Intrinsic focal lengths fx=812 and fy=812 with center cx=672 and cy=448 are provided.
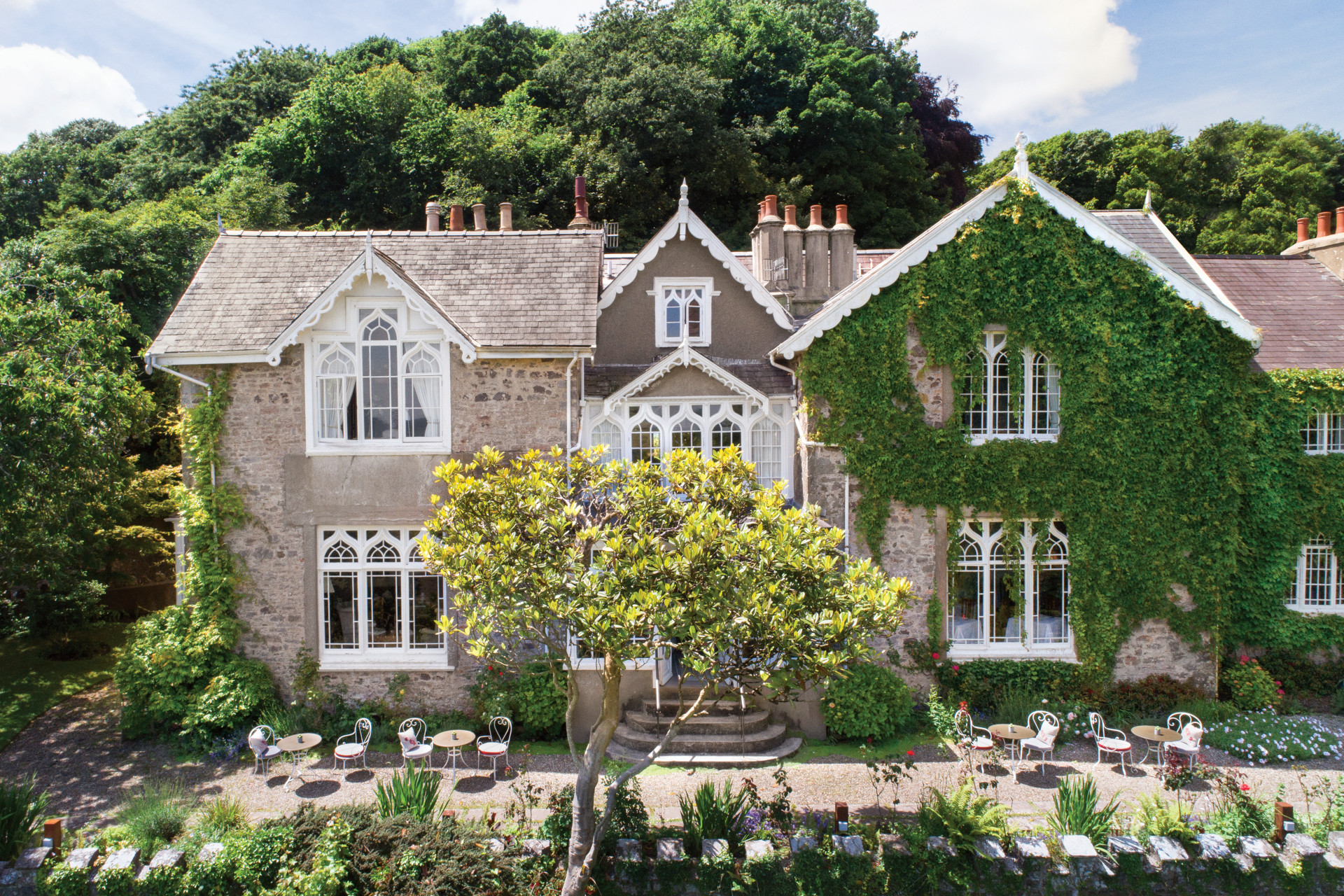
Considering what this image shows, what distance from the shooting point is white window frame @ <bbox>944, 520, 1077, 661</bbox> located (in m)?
15.9

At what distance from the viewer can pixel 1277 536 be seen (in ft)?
54.3

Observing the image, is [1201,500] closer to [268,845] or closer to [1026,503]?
[1026,503]

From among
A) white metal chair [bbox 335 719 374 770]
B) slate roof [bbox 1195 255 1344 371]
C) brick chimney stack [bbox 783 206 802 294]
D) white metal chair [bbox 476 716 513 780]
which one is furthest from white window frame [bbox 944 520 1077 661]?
A: white metal chair [bbox 335 719 374 770]

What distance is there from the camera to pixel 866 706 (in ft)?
48.6

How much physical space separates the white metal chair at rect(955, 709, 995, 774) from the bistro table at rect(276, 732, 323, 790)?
10.7 meters

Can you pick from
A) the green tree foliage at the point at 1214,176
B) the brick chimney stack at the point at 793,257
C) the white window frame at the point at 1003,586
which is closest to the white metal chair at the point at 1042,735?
the white window frame at the point at 1003,586

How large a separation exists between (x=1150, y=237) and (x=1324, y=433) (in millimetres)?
5609

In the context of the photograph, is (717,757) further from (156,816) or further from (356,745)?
(156,816)

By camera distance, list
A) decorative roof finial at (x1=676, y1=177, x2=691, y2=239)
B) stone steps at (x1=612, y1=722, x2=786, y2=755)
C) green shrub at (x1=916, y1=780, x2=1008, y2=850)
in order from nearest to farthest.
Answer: green shrub at (x1=916, y1=780, x2=1008, y2=850) → stone steps at (x1=612, y1=722, x2=786, y2=755) → decorative roof finial at (x1=676, y1=177, x2=691, y2=239)

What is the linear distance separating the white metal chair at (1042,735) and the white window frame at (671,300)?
9.91 m

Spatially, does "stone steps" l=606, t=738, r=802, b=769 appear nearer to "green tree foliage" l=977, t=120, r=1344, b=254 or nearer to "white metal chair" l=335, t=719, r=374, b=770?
"white metal chair" l=335, t=719, r=374, b=770

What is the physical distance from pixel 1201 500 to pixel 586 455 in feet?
41.7

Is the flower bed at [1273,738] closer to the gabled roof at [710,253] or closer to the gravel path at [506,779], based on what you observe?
the gravel path at [506,779]

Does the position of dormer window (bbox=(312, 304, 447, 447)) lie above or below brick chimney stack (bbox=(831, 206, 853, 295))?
below
